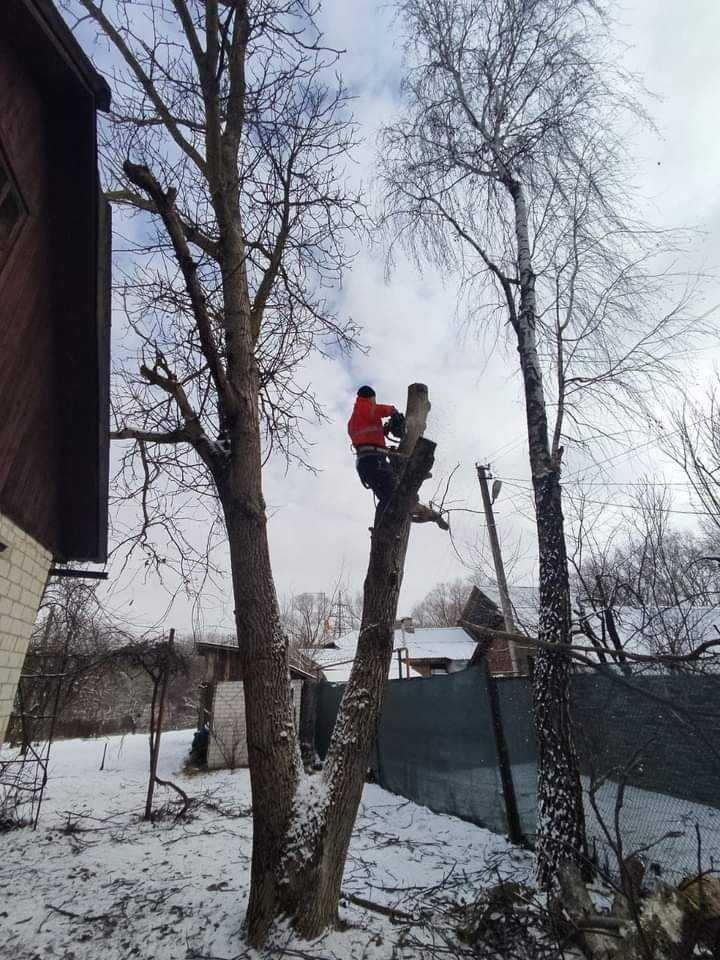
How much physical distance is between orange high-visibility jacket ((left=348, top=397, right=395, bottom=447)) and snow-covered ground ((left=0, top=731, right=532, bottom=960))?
3481mm

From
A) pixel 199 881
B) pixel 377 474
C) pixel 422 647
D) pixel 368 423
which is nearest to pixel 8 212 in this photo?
pixel 368 423

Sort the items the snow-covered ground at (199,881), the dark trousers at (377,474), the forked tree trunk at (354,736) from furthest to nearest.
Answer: the dark trousers at (377,474) < the snow-covered ground at (199,881) < the forked tree trunk at (354,736)

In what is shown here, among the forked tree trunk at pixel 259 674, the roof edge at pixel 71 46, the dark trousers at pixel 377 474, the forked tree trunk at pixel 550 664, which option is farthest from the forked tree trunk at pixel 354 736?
the roof edge at pixel 71 46

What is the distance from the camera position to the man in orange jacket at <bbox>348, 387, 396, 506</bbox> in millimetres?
4129

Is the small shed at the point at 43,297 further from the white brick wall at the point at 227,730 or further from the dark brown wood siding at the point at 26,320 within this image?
the white brick wall at the point at 227,730

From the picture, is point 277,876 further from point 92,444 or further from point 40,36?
point 40,36

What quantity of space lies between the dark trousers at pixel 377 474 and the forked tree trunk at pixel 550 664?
1.77 m

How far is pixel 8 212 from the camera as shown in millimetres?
3666

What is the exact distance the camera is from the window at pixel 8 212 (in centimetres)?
351

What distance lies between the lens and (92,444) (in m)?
5.25

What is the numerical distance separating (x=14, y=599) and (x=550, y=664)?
503cm

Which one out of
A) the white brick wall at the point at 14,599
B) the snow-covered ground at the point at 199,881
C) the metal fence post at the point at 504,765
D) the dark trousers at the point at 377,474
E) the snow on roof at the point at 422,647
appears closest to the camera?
the snow-covered ground at the point at 199,881

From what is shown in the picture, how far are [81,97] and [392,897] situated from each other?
6.94 meters

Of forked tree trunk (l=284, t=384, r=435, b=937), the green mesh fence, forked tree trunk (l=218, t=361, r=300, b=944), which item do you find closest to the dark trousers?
forked tree trunk (l=284, t=384, r=435, b=937)
